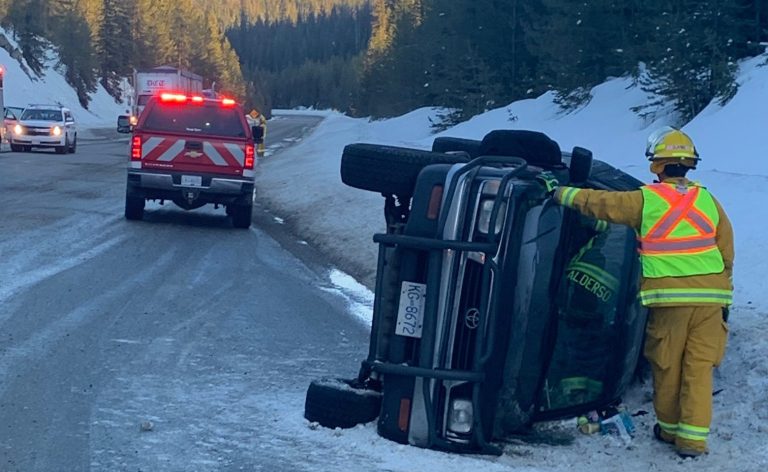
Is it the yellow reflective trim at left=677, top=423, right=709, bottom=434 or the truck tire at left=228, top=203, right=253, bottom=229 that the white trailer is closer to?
the truck tire at left=228, top=203, right=253, bottom=229

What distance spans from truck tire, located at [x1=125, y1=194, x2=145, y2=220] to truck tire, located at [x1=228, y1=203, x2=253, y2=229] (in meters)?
1.38

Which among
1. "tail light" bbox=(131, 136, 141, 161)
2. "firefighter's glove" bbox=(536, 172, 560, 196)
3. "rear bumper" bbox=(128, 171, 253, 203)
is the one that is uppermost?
"firefighter's glove" bbox=(536, 172, 560, 196)

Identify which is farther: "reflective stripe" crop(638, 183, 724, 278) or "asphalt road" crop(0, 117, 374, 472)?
"reflective stripe" crop(638, 183, 724, 278)

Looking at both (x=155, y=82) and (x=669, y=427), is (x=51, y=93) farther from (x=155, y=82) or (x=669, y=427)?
(x=669, y=427)

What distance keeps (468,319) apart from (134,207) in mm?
11192

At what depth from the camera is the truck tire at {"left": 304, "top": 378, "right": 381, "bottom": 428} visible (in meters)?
5.58

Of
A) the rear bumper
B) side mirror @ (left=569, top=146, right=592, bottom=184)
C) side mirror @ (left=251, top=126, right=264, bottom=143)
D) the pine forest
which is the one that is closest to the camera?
side mirror @ (left=569, top=146, right=592, bottom=184)

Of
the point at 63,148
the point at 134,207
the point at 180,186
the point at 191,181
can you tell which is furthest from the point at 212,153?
the point at 63,148

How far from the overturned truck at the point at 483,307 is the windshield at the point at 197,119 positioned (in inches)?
400

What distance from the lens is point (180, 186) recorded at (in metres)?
15.4

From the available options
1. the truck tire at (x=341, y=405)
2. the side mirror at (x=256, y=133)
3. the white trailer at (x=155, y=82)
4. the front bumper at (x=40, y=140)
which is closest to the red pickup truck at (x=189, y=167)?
the side mirror at (x=256, y=133)

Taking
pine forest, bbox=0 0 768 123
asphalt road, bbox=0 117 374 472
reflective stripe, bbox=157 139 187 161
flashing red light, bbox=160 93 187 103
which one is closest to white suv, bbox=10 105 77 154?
pine forest, bbox=0 0 768 123

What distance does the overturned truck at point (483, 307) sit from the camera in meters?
5.18

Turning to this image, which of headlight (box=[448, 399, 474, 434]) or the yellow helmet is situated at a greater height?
the yellow helmet
